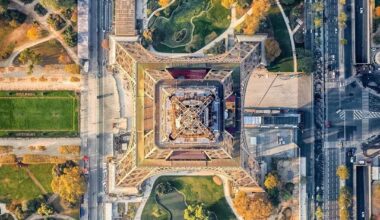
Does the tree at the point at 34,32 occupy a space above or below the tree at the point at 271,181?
above

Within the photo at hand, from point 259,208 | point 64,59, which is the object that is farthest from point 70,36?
point 259,208

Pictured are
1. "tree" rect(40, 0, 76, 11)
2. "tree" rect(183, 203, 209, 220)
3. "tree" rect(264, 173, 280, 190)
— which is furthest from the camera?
"tree" rect(183, 203, 209, 220)

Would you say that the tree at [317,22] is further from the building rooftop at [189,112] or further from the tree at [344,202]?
the building rooftop at [189,112]

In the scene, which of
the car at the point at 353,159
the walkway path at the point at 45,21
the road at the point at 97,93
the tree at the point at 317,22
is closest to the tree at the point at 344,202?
the car at the point at 353,159

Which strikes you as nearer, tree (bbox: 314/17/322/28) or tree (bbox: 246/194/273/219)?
tree (bbox: 246/194/273/219)

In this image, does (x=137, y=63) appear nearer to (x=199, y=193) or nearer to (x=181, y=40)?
(x=181, y=40)

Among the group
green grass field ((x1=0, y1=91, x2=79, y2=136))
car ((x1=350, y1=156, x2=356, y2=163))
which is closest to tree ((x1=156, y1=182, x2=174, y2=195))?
green grass field ((x1=0, y1=91, x2=79, y2=136))

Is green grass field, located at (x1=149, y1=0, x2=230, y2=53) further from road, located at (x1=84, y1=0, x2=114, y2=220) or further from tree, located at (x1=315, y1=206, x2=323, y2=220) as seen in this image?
tree, located at (x1=315, y1=206, x2=323, y2=220)
